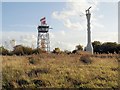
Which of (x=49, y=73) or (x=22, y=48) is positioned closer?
(x=49, y=73)

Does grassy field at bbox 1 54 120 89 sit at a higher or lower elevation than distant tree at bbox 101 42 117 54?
lower

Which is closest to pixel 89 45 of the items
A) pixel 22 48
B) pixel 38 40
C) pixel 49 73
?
pixel 22 48

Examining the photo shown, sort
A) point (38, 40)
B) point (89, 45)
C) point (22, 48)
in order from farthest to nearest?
point (38, 40) < point (89, 45) < point (22, 48)

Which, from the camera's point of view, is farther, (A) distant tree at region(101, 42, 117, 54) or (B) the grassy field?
(A) distant tree at region(101, 42, 117, 54)

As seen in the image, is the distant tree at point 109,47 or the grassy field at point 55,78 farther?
the distant tree at point 109,47

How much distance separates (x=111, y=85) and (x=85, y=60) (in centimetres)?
844

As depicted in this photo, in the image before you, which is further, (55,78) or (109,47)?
(109,47)

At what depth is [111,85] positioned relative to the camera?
1351cm

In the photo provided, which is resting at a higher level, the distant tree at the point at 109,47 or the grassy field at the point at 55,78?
the distant tree at the point at 109,47

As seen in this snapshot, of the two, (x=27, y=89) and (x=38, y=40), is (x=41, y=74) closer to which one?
(x=27, y=89)

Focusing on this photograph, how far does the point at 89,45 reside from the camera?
155 ft

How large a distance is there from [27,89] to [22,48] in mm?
30829

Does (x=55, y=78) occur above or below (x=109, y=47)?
below

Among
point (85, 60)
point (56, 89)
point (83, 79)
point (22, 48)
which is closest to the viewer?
point (56, 89)
